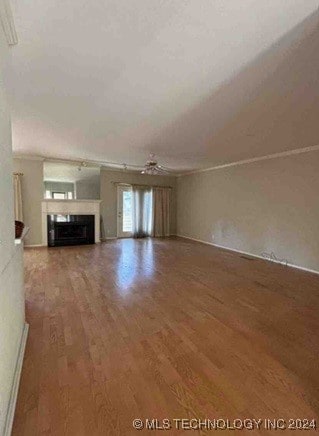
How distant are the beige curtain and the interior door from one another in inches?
36.3

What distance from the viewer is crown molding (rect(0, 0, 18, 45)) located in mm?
1309

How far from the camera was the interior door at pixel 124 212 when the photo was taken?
8312mm

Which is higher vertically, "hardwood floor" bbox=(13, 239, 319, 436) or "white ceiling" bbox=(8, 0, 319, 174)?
"white ceiling" bbox=(8, 0, 319, 174)

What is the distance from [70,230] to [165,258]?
3267mm

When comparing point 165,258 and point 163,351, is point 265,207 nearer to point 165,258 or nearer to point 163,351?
point 165,258

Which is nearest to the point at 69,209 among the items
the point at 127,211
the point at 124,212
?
the point at 124,212

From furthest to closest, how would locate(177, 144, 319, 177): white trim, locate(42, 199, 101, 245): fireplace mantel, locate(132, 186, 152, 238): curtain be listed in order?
locate(132, 186, 152, 238): curtain, locate(42, 199, 101, 245): fireplace mantel, locate(177, 144, 319, 177): white trim

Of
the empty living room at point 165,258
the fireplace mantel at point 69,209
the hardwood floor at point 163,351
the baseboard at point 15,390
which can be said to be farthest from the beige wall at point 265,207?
the baseboard at point 15,390

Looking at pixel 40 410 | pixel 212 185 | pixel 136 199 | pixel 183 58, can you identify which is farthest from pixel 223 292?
pixel 136 199

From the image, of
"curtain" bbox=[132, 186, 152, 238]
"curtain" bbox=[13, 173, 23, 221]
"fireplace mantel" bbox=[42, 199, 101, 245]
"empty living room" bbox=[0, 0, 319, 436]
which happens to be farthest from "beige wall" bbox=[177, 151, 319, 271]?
"curtain" bbox=[13, 173, 23, 221]

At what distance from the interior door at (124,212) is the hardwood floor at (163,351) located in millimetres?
4321

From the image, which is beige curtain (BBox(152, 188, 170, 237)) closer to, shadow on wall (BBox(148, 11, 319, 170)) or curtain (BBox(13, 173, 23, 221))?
shadow on wall (BBox(148, 11, 319, 170))

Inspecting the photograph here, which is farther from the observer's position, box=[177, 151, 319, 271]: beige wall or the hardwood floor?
box=[177, 151, 319, 271]: beige wall

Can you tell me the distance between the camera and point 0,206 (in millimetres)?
1262
